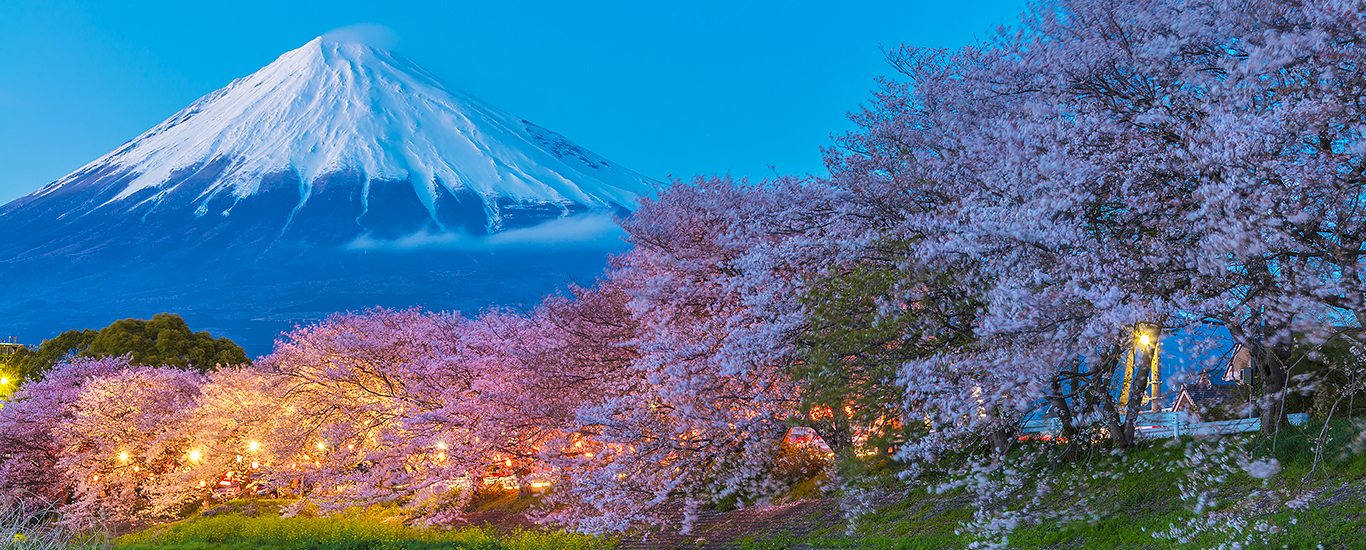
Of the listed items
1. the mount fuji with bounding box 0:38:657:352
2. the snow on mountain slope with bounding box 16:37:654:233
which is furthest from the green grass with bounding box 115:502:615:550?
the snow on mountain slope with bounding box 16:37:654:233

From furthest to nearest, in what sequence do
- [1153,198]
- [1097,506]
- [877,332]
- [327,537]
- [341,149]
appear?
[341,149]
[327,537]
[1097,506]
[877,332]
[1153,198]

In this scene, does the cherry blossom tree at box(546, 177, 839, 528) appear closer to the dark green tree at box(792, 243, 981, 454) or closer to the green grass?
the dark green tree at box(792, 243, 981, 454)

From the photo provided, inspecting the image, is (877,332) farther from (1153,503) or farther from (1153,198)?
(1153,503)

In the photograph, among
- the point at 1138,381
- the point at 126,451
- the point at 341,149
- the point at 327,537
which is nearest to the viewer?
the point at 1138,381

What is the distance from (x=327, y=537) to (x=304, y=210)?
6637 inches

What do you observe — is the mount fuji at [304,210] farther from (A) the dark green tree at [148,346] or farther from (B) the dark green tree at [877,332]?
(B) the dark green tree at [877,332]

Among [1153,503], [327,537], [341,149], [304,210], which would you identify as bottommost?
[1153,503]

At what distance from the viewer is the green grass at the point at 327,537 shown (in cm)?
1625

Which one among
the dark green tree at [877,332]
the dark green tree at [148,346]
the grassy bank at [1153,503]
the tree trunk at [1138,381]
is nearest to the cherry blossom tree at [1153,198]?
the tree trunk at [1138,381]

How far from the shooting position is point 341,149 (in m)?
179

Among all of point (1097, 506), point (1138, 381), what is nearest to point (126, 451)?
point (1097, 506)

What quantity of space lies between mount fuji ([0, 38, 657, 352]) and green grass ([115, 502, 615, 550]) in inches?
5094

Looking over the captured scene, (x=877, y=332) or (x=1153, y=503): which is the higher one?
(x=877, y=332)

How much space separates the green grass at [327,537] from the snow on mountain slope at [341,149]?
145 metres
